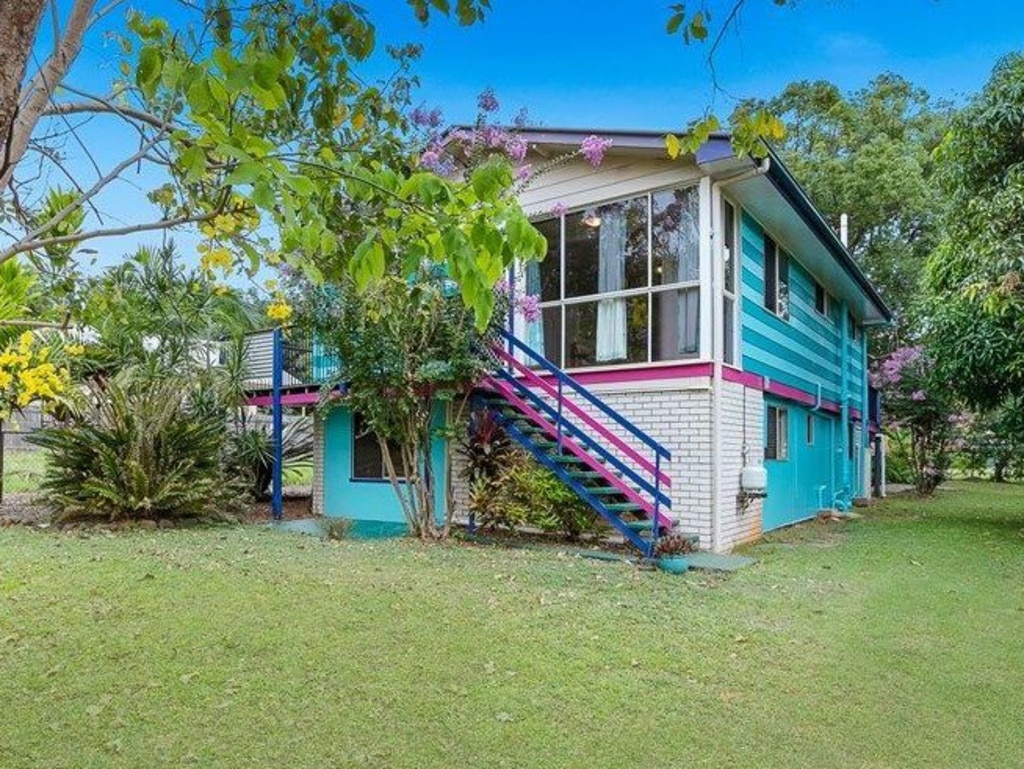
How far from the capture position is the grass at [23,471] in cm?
1337

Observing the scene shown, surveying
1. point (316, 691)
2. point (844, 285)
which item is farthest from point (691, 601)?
point (844, 285)

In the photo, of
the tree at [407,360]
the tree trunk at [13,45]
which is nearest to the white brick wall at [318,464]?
the tree at [407,360]

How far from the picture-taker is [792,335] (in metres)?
11.8

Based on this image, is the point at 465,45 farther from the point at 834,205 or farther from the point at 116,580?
the point at 834,205

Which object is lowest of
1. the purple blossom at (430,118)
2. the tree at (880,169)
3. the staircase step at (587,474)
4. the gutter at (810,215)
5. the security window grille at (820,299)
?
the staircase step at (587,474)

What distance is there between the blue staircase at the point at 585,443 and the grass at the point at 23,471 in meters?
7.74

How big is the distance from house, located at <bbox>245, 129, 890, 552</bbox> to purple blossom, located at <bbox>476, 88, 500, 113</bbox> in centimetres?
126

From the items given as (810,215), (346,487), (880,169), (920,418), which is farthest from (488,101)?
(880,169)

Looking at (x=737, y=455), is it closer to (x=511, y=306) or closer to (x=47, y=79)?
(x=511, y=306)

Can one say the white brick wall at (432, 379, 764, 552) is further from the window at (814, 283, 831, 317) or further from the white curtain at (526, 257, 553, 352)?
the window at (814, 283, 831, 317)

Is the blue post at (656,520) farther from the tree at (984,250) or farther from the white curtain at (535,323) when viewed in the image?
the tree at (984,250)

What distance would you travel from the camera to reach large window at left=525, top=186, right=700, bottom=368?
8.88 metres

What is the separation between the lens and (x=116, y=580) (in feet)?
18.8

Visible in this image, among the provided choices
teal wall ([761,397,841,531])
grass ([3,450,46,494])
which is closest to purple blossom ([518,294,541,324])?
teal wall ([761,397,841,531])
